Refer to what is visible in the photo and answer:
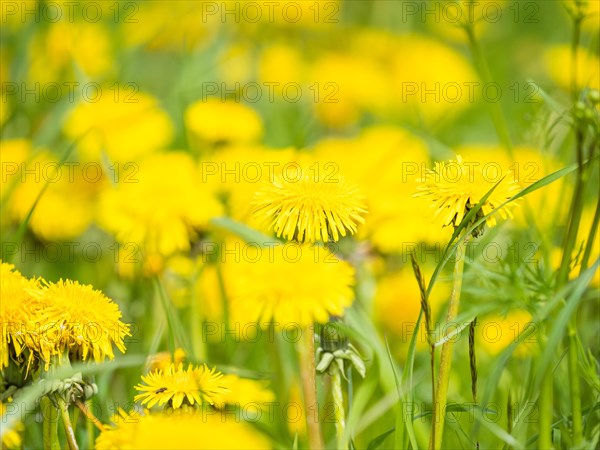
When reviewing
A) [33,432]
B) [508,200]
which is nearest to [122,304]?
[33,432]

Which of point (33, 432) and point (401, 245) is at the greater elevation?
point (401, 245)

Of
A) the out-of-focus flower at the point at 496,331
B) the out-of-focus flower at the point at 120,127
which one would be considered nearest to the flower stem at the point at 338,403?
the out-of-focus flower at the point at 496,331

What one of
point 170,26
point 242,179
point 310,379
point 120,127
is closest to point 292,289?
point 310,379

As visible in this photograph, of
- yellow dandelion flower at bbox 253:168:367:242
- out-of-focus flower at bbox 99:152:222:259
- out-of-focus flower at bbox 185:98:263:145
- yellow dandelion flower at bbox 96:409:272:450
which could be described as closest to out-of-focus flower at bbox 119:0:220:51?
out-of-focus flower at bbox 185:98:263:145

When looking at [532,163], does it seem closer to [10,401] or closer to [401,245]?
[401,245]

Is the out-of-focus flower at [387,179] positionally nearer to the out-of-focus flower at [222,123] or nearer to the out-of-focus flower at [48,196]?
the out-of-focus flower at [222,123]

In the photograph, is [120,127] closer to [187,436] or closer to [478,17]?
[478,17]
